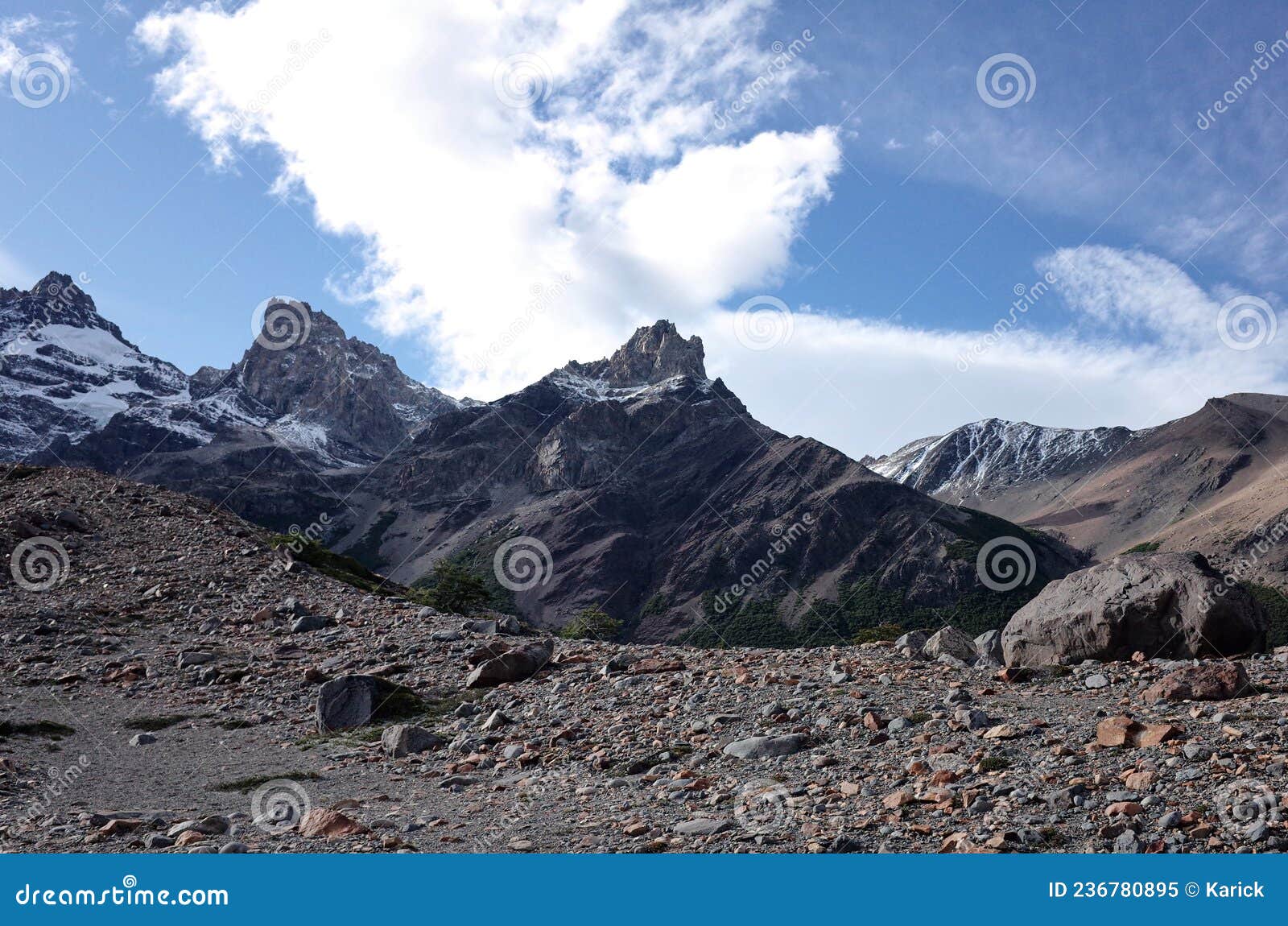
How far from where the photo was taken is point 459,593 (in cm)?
7331

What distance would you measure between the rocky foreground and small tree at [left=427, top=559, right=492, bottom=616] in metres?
34.9

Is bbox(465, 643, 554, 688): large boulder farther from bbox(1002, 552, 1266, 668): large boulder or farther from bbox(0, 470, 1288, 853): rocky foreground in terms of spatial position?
bbox(1002, 552, 1266, 668): large boulder

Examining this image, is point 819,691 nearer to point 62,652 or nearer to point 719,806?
point 719,806

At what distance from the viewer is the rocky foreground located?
12.6 metres

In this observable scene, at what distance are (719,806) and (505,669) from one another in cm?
1335

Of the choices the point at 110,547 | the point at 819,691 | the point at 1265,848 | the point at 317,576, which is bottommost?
the point at 1265,848

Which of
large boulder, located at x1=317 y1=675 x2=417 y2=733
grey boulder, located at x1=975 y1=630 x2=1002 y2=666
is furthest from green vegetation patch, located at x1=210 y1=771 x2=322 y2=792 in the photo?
grey boulder, located at x1=975 y1=630 x2=1002 y2=666

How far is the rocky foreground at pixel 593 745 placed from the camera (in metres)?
12.6

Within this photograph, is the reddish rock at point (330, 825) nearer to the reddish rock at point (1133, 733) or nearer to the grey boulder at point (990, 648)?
the reddish rock at point (1133, 733)

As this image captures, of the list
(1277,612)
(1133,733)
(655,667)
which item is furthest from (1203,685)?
(1277,612)

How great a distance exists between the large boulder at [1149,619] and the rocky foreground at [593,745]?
1390 millimetres

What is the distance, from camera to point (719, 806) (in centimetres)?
1447

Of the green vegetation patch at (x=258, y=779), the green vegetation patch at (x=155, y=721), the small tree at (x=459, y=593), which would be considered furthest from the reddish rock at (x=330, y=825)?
the small tree at (x=459, y=593)

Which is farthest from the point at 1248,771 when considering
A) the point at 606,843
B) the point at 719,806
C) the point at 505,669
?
the point at 505,669
